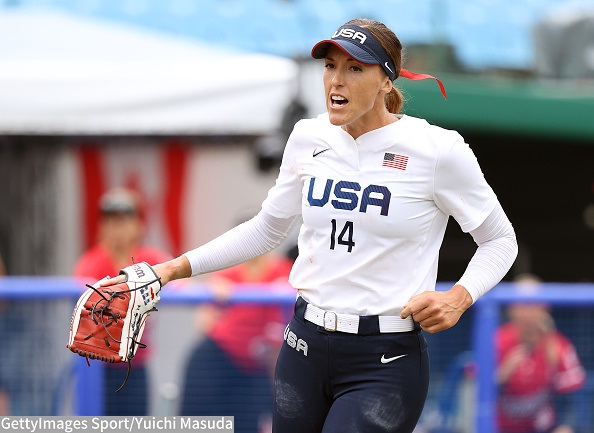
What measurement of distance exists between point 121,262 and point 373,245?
3308mm

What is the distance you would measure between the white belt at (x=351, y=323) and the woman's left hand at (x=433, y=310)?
0.35ft

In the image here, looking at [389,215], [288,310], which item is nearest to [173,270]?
[389,215]

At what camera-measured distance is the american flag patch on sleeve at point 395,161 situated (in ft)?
11.6

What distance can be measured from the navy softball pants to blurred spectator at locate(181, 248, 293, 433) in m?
2.31

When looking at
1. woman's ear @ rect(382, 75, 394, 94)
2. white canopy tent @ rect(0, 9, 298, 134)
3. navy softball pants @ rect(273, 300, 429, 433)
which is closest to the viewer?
navy softball pants @ rect(273, 300, 429, 433)

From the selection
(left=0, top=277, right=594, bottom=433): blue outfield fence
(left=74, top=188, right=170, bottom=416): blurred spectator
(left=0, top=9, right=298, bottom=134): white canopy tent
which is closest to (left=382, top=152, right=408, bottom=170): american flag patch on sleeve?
(left=0, top=277, right=594, bottom=433): blue outfield fence

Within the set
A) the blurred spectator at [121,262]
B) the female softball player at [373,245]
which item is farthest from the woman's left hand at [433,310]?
the blurred spectator at [121,262]

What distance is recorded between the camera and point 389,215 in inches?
137

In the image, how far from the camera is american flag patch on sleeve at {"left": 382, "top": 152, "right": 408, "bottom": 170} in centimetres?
354

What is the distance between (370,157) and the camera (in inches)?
141

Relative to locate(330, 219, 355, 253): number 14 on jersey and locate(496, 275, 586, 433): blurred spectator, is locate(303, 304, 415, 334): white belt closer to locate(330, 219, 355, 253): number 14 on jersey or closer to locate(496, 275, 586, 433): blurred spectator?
locate(330, 219, 355, 253): number 14 on jersey

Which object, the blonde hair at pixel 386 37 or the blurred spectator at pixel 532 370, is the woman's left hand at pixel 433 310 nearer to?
the blonde hair at pixel 386 37

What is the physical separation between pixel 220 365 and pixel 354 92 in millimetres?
2850

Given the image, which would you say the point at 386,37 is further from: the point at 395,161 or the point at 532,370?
the point at 532,370
